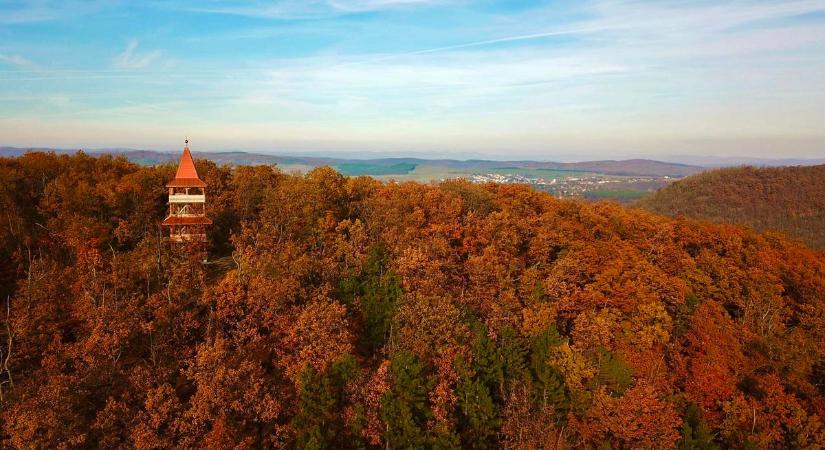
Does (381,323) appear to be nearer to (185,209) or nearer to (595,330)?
(595,330)

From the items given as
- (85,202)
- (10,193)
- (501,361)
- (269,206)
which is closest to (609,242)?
(501,361)

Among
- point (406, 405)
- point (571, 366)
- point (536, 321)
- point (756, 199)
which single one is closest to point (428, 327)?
point (406, 405)

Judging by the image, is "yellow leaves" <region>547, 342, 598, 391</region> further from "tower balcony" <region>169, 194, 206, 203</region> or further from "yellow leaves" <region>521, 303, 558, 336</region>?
"tower balcony" <region>169, 194, 206, 203</region>

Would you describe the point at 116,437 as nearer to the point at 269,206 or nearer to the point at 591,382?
the point at 269,206

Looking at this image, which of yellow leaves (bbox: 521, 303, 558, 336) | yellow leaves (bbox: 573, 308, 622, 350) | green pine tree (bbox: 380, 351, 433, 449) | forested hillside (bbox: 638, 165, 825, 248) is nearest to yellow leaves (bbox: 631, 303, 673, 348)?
yellow leaves (bbox: 573, 308, 622, 350)

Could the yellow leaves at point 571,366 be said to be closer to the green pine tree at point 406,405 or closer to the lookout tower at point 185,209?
the green pine tree at point 406,405

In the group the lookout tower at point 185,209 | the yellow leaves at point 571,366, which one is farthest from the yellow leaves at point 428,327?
the lookout tower at point 185,209
